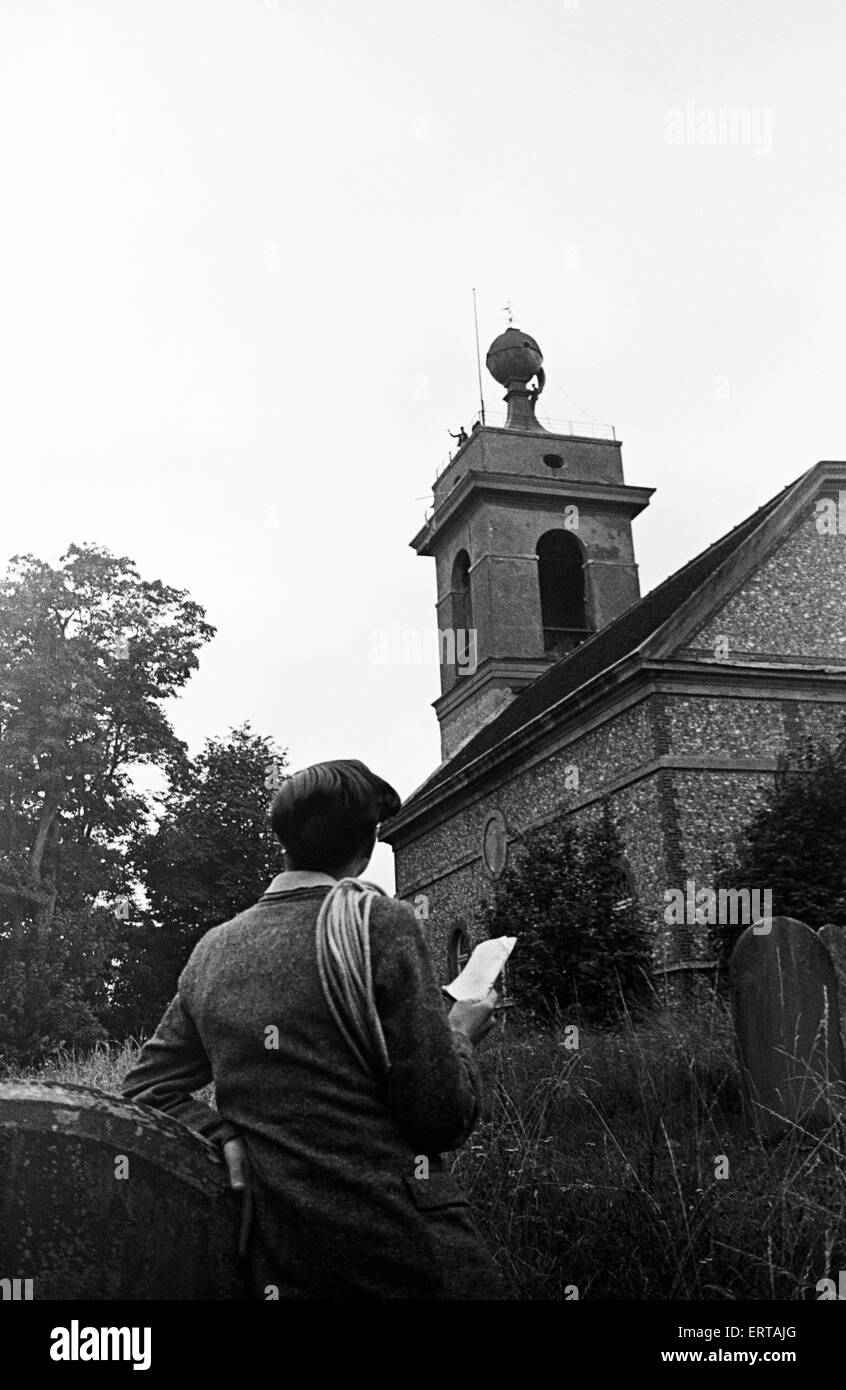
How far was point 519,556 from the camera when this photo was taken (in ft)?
94.1

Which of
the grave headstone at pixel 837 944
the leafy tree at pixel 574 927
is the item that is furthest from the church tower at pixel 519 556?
the grave headstone at pixel 837 944

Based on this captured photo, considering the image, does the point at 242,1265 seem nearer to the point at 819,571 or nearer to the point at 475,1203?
the point at 475,1203

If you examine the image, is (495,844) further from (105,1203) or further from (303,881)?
(105,1203)

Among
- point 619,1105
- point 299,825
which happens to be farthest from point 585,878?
point 299,825

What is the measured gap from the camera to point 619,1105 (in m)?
7.30

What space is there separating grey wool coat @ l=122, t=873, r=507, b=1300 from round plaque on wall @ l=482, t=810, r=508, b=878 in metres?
18.9

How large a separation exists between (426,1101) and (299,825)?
2.11ft

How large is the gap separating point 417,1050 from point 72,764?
27.2m

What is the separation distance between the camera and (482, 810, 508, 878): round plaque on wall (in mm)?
21500

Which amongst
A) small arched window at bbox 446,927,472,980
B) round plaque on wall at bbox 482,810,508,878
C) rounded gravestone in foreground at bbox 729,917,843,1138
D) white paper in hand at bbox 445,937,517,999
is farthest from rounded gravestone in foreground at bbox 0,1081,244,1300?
small arched window at bbox 446,927,472,980

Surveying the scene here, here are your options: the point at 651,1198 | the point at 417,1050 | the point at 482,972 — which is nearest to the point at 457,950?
the point at 651,1198

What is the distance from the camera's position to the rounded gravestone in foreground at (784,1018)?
664cm

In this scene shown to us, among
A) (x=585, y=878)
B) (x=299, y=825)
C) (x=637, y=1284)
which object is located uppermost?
(x=585, y=878)

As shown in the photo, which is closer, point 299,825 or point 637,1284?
point 299,825
